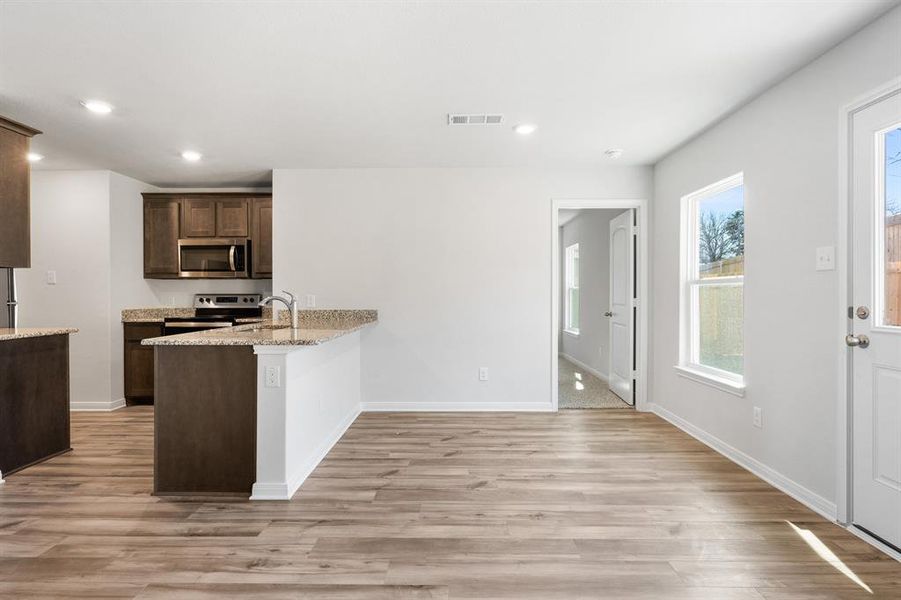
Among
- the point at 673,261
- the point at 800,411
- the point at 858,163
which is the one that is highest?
the point at 858,163

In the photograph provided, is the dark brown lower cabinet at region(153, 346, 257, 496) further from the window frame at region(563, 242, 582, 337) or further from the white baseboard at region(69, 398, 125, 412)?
the window frame at region(563, 242, 582, 337)

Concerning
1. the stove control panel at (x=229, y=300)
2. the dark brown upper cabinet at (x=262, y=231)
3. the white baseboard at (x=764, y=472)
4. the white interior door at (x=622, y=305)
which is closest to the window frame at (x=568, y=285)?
the white interior door at (x=622, y=305)

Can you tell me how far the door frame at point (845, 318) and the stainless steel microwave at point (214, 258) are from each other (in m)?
4.99

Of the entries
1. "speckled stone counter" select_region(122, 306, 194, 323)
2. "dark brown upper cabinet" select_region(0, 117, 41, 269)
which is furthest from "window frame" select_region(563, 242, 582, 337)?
"dark brown upper cabinet" select_region(0, 117, 41, 269)

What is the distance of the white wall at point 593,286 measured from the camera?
6.02 meters

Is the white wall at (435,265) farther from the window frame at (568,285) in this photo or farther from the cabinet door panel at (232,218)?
the window frame at (568,285)

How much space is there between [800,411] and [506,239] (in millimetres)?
2729

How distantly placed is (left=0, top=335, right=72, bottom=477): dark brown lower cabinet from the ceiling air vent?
332 cm

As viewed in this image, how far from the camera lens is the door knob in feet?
6.95

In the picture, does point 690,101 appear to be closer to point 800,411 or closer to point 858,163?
point 858,163

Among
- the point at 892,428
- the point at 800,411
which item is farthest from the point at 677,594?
the point at 800,411

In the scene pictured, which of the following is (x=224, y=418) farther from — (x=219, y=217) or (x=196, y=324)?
(x=219, y=217)

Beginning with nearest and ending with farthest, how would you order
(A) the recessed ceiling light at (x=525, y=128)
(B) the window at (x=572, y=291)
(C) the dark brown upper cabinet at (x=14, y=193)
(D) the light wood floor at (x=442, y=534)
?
1. (D) the light wood floor at (x=442, y=534)
2. (C) the dark brown upper cabinet at (x=14, y=193)
3. (A) the recessed ceiling light at (x=525, y=128)
4. (B) the window at (x=572, y=291)

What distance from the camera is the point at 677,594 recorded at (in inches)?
68.5
